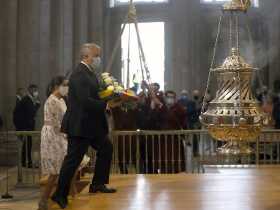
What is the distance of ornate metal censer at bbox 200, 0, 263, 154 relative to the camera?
17.3 ft

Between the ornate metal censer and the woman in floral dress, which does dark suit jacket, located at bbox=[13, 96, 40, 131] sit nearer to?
the woman in floral dress

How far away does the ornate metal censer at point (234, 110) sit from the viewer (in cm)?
526

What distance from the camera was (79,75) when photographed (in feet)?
21.3

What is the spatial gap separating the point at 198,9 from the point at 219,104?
14.4 metres

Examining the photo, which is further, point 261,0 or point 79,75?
point 261,0

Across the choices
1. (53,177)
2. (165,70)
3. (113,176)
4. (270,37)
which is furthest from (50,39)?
(53,177)

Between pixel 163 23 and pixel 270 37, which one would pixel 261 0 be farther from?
pixel 163 23

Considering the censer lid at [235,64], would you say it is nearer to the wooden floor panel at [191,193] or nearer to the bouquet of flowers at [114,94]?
the bouquet of flowers at [114,94]

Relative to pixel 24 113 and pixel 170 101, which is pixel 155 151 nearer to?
pixel 170 101

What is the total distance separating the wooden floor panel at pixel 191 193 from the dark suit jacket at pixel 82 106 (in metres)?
0.86

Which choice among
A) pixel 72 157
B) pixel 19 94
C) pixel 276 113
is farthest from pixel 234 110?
pixel 19 94

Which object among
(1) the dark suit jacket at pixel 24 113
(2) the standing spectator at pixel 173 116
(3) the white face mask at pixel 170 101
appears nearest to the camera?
(2) the standing spectator at pixel 173 116

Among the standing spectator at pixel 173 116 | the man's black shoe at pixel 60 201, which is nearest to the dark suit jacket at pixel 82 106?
the man's black shoe at pixel 60 201

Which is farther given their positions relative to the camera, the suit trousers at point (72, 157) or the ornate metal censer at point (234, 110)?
the suit trousers at point (72, 157)
